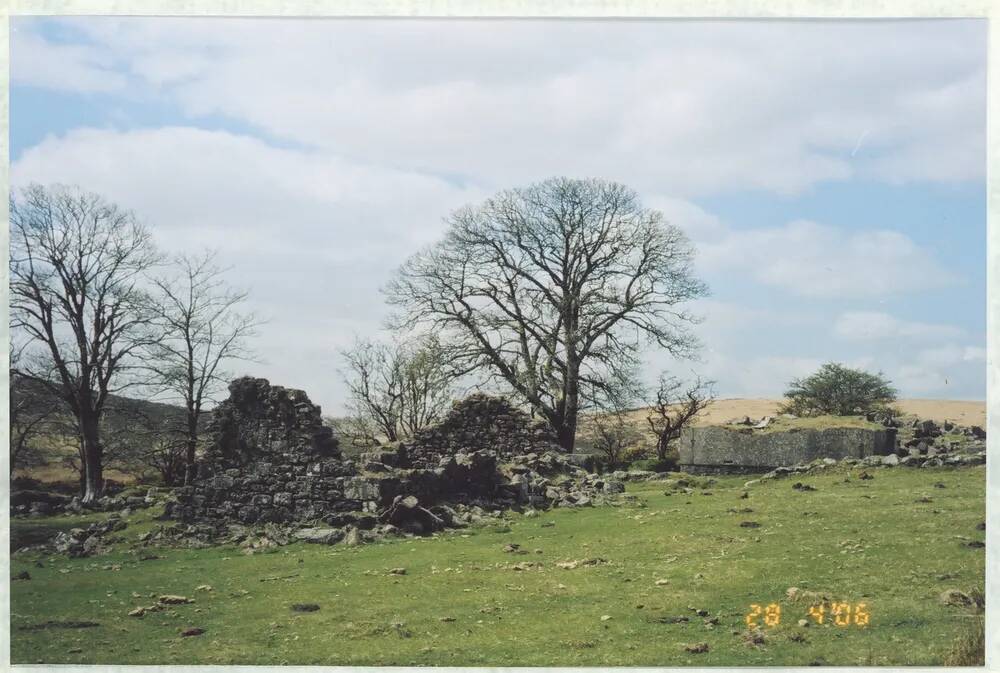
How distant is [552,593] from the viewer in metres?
9.96

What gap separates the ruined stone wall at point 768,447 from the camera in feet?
52.3

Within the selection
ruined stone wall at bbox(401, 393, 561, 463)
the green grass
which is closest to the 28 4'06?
the green grass

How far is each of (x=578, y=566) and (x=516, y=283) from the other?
8.88 m

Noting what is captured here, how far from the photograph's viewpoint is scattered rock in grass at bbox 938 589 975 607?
9.27 m

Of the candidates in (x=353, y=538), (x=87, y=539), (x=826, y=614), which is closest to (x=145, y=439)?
(x=87, y=539)

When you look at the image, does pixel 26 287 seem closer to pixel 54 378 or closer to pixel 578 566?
pixel 54 378

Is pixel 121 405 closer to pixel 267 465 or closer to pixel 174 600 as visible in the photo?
pixel 267 465

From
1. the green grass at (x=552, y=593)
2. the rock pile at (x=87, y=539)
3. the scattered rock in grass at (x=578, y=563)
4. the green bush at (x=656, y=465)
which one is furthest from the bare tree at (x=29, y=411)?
the green bush at (x=656, y=465)

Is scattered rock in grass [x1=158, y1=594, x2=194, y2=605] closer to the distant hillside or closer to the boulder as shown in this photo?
the boulder

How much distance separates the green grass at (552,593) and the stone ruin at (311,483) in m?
1.05

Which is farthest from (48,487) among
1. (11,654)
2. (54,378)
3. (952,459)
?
(952,459)

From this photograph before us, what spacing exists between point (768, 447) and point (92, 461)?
1103cm

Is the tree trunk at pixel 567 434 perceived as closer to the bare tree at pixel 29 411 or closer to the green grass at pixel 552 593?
the green grass at pixel 552 593

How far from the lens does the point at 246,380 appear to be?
14.0m
